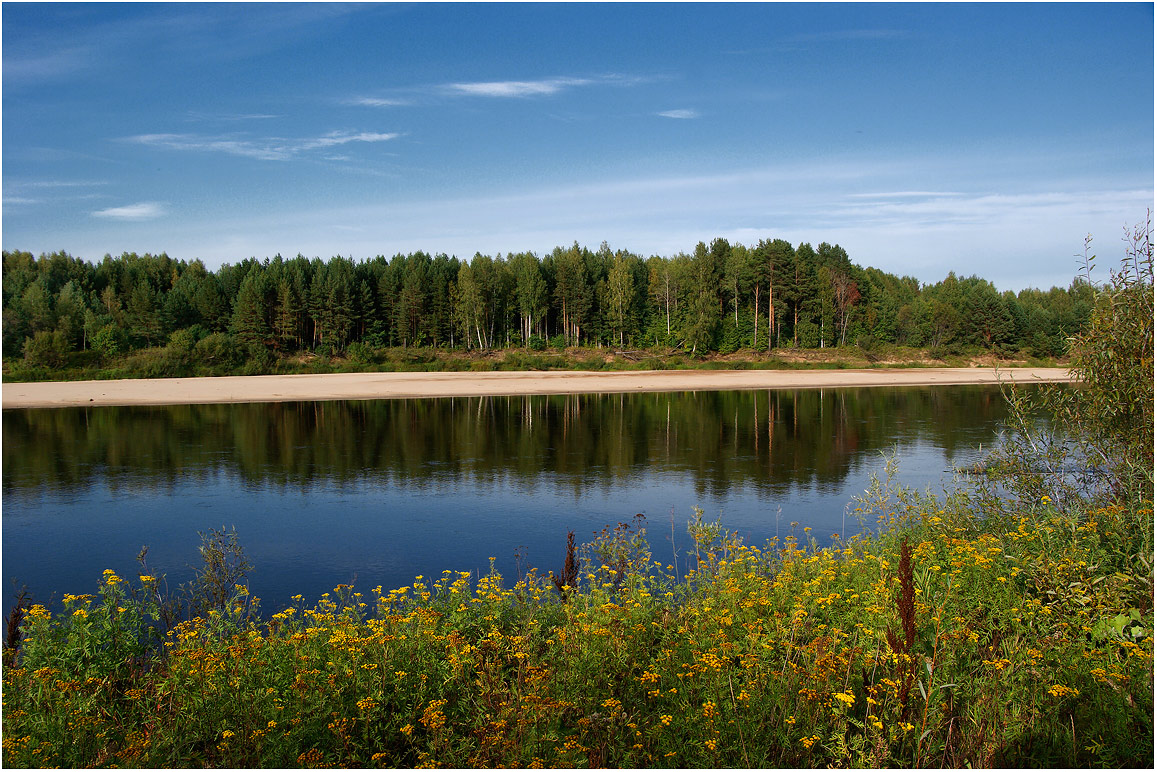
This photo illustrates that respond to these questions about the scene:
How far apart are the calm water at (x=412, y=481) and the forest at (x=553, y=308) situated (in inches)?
1829

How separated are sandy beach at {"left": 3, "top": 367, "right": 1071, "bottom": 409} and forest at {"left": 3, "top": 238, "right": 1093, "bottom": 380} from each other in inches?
561

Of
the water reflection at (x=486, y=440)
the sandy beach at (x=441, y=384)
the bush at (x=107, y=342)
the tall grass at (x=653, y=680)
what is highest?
the bush at (x=107, y=342)

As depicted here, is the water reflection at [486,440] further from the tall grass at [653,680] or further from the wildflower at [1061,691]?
the wildflower at [1061,691]

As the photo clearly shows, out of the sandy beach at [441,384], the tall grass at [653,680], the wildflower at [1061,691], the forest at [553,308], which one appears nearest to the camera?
the wildflower at [1061,691]

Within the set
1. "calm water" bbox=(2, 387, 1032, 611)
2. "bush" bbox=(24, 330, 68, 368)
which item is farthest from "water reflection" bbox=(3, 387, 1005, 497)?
"bush" bbox=(24, 330, 68, 368)

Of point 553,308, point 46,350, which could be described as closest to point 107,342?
point 46,350

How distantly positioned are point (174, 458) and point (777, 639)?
74.4 ft

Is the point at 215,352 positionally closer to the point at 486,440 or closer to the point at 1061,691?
the point at 486,440

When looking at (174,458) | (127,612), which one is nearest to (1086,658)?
(127,612)

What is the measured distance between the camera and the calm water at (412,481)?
13.3m

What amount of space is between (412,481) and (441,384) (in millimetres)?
38803

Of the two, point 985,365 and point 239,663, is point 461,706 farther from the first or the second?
point 985,365

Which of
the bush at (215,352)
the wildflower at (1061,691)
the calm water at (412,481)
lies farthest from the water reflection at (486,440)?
the bush at (215,352)

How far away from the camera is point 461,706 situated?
5.96 meters
